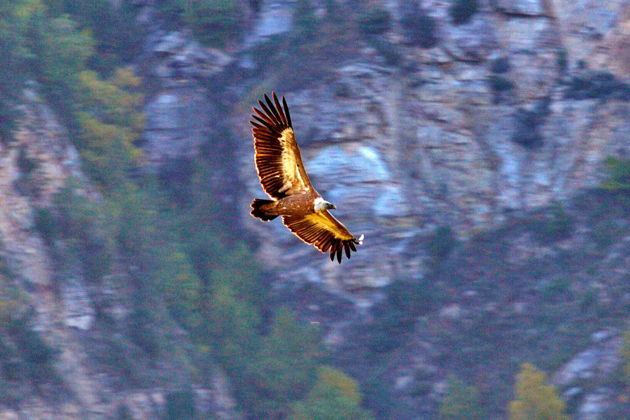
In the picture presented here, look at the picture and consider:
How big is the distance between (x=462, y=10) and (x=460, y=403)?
17.1 meters

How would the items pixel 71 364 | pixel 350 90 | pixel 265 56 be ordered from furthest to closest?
1. pixel 265 56
2. pixel 350 90
3. pixel 71 364

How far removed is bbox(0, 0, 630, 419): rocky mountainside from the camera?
4141 cm

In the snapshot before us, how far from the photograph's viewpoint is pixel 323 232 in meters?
15.3

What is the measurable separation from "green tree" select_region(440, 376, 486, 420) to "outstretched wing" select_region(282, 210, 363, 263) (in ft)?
83.3

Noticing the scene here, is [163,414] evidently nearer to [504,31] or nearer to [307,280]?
[307,280]

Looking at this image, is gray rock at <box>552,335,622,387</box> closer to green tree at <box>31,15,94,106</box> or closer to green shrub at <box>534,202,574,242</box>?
green shrub at <box>534,202,574,242</box>

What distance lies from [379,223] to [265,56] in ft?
34.3

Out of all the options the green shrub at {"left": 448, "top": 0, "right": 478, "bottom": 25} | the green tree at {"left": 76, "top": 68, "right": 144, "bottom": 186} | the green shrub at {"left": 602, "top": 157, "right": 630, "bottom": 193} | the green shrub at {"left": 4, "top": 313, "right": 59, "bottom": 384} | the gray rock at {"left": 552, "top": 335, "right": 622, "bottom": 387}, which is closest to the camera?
the green shrub at {"left": 4, "top": 313, "right": 59, "bottom": 384}

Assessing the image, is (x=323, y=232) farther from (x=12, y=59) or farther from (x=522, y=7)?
(x=12, y=59)

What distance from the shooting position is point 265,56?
49.5 metres

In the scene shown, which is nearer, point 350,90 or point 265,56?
point 350,90

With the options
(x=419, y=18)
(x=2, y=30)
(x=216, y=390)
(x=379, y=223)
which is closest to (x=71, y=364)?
(x=216, y=390)

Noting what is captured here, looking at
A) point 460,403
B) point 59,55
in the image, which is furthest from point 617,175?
point 59,55

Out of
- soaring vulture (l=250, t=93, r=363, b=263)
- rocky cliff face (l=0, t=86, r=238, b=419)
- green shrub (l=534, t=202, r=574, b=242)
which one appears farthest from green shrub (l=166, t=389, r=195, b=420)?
soaring vulture (l=250, t=93, r=363, b=263)
